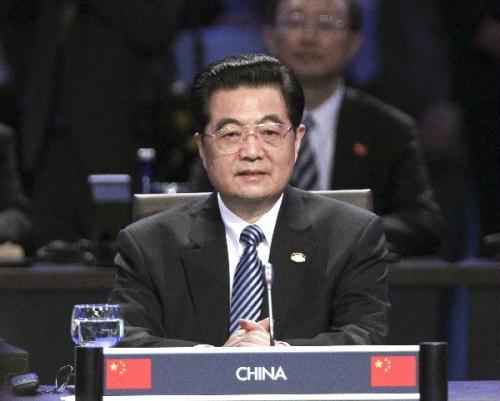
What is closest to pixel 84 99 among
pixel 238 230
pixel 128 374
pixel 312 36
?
pixel 312 36

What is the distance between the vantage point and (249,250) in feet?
10.2

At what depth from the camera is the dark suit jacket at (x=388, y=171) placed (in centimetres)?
479

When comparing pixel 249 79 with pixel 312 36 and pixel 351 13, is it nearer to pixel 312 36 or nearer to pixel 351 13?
pixel 312 36

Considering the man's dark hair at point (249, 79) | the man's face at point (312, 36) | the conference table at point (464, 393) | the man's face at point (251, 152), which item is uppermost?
the man's face at point (312, 36)

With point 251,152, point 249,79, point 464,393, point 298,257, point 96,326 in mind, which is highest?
point 249,79

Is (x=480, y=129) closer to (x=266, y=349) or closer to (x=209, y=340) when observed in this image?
(x=209, y=340)

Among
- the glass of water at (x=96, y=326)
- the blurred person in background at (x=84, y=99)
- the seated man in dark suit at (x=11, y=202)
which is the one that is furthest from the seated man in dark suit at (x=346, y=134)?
the glass of water at (x=96, y=326)

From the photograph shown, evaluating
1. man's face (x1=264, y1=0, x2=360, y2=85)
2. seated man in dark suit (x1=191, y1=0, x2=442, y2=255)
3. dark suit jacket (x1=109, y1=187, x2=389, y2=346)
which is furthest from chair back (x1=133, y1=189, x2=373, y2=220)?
man's face (x1=264, y1=0, x2=360, y2=85)

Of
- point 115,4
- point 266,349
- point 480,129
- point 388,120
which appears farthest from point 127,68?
point 266,349

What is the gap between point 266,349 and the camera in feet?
7.23

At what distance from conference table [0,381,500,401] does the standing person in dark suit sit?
2552mm

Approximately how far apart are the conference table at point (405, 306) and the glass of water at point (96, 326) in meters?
1.83

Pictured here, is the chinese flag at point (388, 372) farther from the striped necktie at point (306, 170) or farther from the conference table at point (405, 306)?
the striped necktie at point (306, 170)

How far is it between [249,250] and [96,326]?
1.80ft
